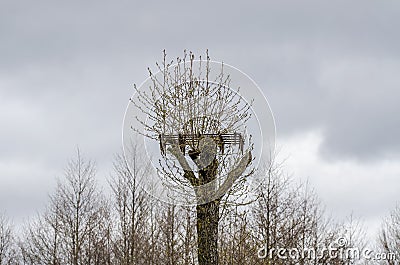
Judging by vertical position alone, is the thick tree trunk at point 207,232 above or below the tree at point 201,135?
below

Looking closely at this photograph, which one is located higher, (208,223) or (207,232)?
(208,223)

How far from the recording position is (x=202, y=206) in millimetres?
9305

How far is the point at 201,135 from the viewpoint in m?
9.13

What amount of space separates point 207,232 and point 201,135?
1356mm

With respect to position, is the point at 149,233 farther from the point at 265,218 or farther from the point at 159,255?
the point at 265,218

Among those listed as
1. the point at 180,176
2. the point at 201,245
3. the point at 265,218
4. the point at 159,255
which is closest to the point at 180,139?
the point at 180,176

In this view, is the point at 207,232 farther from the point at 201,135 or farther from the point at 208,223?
the point at 201,135

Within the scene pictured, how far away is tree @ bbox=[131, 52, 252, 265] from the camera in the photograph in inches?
361

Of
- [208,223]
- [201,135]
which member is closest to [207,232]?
[208,223]

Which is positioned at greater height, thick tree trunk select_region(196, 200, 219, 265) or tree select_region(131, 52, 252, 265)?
tree select_region(131, 52, 252, 265)

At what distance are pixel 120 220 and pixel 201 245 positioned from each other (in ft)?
38.6

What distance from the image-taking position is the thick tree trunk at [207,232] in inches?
365

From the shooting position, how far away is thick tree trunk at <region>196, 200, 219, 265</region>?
9.27 m

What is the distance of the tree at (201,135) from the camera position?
9164 mm
